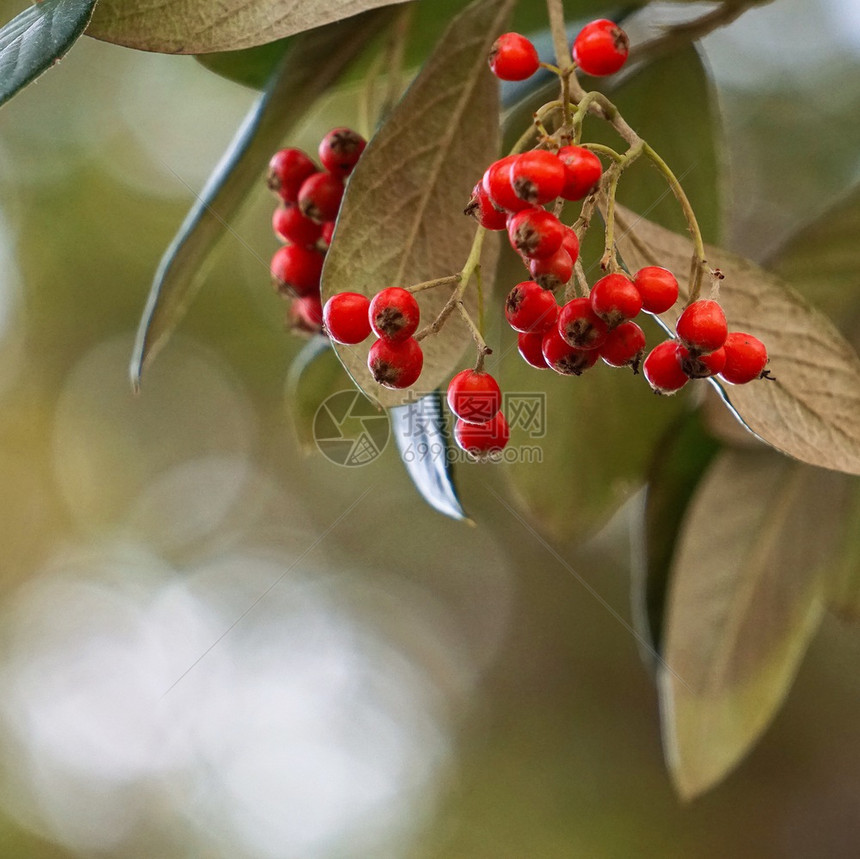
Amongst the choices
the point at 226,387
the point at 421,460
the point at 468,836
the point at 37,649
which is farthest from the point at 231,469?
the point at 421,460

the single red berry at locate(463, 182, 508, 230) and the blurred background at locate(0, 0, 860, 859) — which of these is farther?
the blurred background at locate(0, 0, 860, 859)

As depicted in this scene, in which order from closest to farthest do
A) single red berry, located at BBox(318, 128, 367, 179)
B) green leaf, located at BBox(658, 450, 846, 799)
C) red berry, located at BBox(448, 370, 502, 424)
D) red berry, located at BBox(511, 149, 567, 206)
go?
red berry, located at BBox(511, 149, 567, 206)
red berry, located at BBox(448, 370, 502, 424)
single red berry, located at BBox(318, 128, 367, 179)
green leaf, located at BBox(658, 450, 846, 799)

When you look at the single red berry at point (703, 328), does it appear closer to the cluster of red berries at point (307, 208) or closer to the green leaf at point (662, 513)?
the cluster of red berries at point (307, 208)

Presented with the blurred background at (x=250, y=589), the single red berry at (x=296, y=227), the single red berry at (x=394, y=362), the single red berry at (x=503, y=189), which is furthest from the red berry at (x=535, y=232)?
the blurred background at (x=250, y=589)

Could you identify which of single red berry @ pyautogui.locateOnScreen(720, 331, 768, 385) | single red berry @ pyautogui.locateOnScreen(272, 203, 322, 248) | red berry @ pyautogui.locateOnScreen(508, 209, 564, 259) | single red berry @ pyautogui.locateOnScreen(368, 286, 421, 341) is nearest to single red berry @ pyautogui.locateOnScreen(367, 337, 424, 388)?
single red berry @ pyautogui.locateOnScreen(368, 286, 421, 341)

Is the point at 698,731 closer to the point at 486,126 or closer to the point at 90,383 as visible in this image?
the point at 486,126

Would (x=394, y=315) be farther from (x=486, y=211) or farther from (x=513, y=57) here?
(x=513, y=57)

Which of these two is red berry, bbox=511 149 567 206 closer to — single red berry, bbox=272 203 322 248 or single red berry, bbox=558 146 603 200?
single red berry, bbox=558 146 603 200
